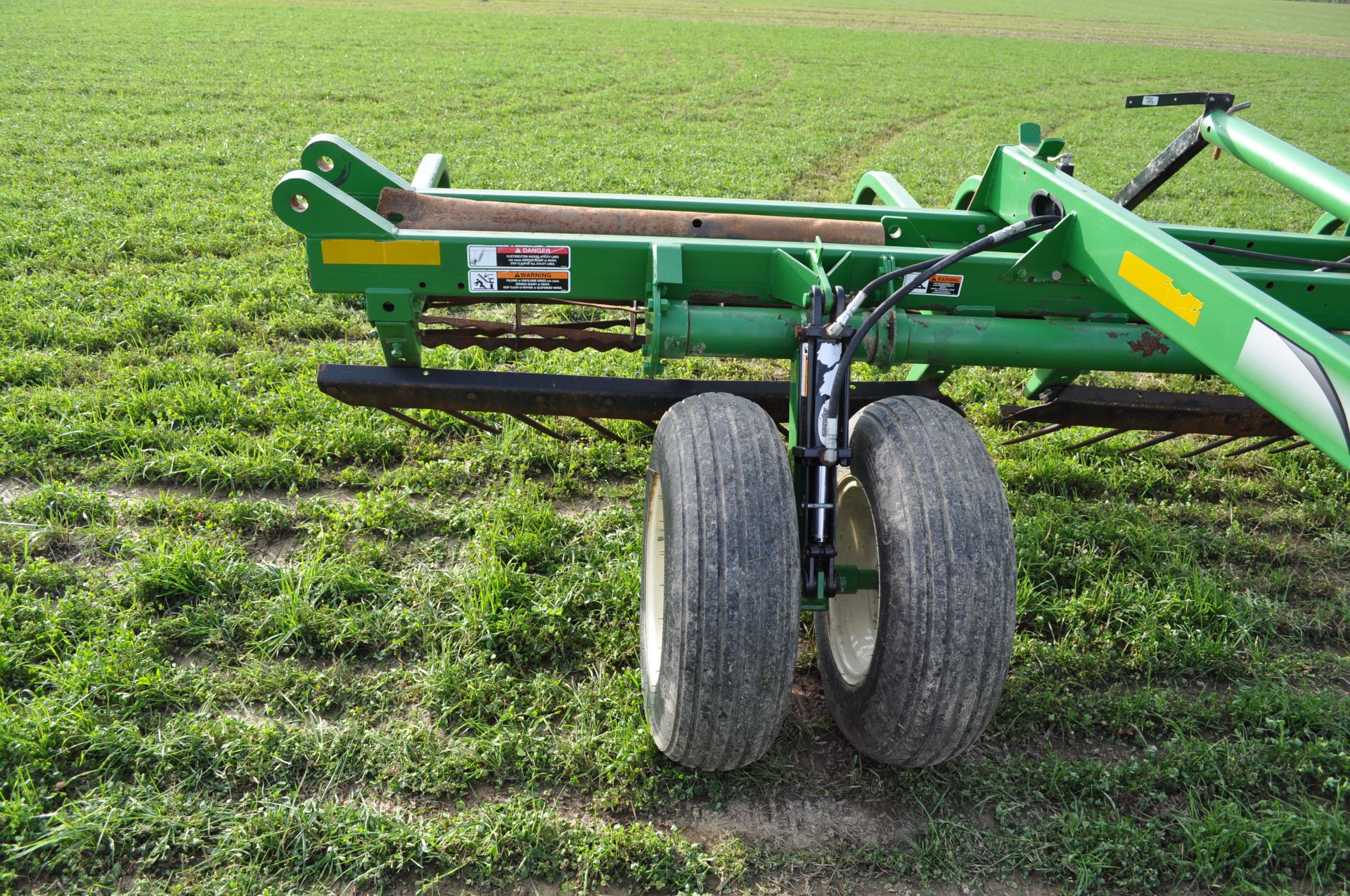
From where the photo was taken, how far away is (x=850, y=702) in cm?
275

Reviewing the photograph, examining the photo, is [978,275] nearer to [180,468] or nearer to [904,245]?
[904,245]

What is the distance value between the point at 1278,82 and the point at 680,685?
30836mm

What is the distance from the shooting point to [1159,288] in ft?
8.04

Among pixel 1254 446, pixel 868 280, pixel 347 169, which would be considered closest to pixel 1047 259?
pixel 868 280

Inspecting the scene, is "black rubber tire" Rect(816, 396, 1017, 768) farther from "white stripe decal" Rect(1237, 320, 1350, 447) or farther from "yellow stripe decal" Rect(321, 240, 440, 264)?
"yellow stripe decal" Rect(321, 240, 440, 264)

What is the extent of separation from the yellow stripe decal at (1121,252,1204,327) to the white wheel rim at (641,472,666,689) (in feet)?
4.86

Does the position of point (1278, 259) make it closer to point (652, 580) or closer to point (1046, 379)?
point (1046, 379)

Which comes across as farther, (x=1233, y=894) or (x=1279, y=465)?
(x=1279, y=465)

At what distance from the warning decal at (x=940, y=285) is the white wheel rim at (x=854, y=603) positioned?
0.72 meters

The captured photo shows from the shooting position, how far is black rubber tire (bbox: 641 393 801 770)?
2.33m

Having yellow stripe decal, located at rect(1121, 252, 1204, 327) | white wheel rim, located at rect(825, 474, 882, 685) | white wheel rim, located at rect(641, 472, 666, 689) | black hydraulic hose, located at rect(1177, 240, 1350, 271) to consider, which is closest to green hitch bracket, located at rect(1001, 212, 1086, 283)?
yellow stripe decal, located at rect(1121, 252, 1204, 327)

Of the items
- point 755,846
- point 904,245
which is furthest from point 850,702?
point 904,245

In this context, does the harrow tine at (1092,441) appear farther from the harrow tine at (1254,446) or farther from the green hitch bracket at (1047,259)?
the green hitch bracket at (1047,259)

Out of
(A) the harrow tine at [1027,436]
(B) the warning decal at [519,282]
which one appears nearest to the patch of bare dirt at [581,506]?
(B) the warning decal at [519,282]
